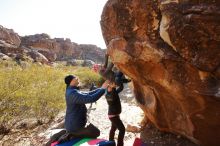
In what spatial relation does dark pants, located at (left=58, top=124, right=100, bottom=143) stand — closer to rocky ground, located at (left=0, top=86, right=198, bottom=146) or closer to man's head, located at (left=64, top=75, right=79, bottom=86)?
man's head, located at (left=64, top=75, right=79, bottom=86)

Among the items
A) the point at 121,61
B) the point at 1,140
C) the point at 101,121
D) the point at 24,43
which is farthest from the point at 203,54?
the point at 24,43

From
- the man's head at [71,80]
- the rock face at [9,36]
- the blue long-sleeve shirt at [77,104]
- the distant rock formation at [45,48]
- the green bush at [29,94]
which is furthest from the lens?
the rock face at [9,36]

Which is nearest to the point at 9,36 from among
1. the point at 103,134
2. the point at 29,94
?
the point at 29,94

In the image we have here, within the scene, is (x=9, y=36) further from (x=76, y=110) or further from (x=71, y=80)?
(x=76, y=110)

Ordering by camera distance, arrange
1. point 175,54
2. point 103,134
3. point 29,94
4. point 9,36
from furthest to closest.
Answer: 1. point 9,36
2. point 29,94
3. point 103,134
4. point 175,54

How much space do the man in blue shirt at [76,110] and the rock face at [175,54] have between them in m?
1.23

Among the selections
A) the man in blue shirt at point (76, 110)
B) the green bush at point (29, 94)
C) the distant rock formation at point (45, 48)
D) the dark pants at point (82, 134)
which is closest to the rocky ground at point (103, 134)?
the green bush at point (29, 94)

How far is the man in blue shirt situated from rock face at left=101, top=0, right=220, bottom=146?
4.02ft

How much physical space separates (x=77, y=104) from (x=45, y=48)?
6034 centimetres

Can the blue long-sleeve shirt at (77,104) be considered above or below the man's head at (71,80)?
below

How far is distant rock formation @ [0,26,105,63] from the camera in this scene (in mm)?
48875

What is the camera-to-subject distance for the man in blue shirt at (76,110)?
6241mm

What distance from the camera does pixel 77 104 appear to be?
6461mm

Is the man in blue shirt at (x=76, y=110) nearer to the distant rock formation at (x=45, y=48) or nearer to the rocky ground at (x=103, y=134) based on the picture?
the rocky ground at (x=103, y=134)
